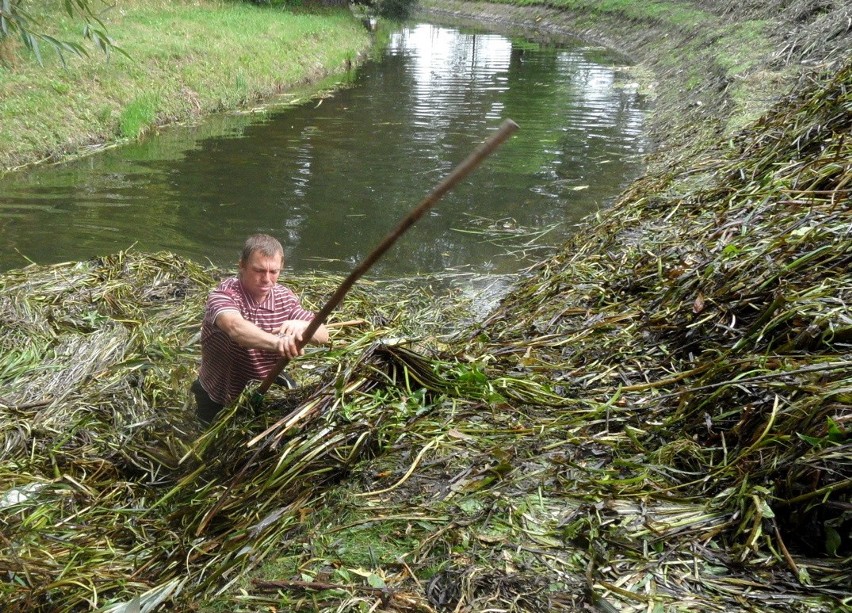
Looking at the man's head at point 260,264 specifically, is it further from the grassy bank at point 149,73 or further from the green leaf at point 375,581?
the grassy bank at point 149,73

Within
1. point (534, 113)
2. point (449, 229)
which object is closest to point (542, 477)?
point (449, 229)

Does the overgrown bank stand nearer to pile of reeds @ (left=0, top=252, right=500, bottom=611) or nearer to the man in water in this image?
pile of reeds @ (left=0, top=252, right=500, bottom=611)

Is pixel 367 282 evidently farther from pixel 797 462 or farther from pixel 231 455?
pixel 797 462

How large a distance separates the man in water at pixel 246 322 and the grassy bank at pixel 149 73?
25.8 ft

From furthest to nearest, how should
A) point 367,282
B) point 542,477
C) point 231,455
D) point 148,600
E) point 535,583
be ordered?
point 367,282, point 231,455, point 542,477, point 148,600, point 535,583

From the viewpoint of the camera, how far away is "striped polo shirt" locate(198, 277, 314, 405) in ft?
13.0

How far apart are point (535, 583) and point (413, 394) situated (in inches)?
47.9

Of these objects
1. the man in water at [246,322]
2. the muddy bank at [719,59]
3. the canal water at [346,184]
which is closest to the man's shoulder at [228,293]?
the man in water at [246,322]

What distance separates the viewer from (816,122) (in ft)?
20.3

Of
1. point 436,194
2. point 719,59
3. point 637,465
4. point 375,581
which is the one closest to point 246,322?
point 375,581

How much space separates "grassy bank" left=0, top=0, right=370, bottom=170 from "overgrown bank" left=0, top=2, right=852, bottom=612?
7392 millimetres

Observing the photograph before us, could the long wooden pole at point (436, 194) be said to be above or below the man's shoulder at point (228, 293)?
above

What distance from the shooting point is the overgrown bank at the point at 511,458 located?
263 centimetres

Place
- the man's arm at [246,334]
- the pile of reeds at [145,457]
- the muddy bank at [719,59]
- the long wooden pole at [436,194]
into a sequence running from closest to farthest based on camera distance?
the long wooden pole at [436,194], the pile of reeds at [145,457], the man's arm at [246,334], the muddy bank at [719,59]
